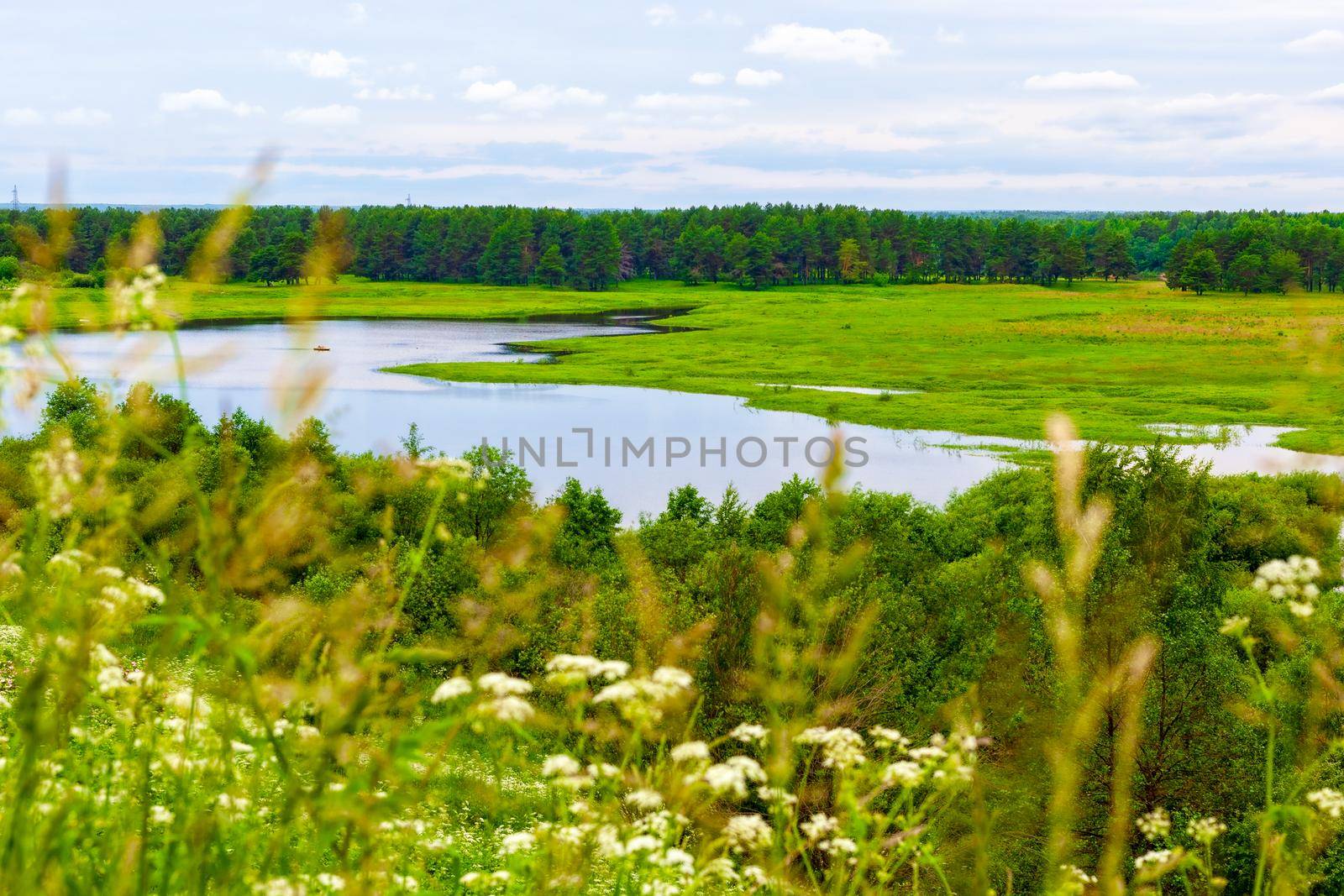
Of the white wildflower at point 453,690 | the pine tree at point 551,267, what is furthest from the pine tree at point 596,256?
the white wildflower at point 453,690

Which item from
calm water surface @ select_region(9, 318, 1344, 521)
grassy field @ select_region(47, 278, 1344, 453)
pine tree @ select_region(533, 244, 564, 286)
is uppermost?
pine tree @ select_region(533, 244, 564, 286)

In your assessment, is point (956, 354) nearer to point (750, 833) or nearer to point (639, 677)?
point (750, 833)

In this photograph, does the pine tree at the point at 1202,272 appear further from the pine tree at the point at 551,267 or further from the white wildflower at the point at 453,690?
the white wildflower at the point at 453,690

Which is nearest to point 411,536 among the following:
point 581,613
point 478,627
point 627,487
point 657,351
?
point 478,627

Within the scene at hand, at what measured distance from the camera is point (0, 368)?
6.90ft

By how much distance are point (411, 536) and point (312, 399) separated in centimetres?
2574

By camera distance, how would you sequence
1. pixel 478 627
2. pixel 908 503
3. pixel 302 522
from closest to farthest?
1. pixel 302 522
2. pixel 478 627
3. pixel 908 503

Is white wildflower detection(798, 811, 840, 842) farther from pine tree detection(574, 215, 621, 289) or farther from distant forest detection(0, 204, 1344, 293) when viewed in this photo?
pine tree detection(574, 215, 621, 289)

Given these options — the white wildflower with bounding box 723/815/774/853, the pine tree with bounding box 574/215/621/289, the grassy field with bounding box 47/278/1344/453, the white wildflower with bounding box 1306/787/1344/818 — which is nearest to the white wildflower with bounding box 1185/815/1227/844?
the white wildflower with bounding box 1306/787/1344/818

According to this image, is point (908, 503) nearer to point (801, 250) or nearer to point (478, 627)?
point (478, 627)

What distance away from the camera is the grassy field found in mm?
49656

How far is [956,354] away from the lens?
2707 inches

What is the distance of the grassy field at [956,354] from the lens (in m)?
49.7

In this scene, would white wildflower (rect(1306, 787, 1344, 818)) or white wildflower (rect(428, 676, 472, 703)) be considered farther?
white wildflower (rect(1306, 787, 1344, 818))
